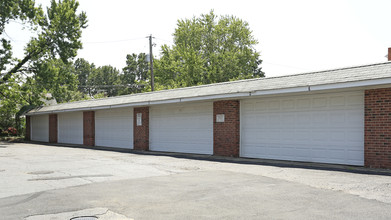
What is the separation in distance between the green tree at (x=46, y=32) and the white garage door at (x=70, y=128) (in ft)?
26.9

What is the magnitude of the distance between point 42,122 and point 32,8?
10.3 m

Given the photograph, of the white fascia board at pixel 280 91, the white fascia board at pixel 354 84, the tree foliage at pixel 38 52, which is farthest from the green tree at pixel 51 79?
the white fascia board at pixel 354 84

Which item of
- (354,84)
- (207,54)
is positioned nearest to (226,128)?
(354,84)

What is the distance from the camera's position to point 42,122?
3050 centimetres

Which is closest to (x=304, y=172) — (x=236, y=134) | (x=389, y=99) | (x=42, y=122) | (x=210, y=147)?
(x=389, y=99)

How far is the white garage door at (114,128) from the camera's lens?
68.0 feet

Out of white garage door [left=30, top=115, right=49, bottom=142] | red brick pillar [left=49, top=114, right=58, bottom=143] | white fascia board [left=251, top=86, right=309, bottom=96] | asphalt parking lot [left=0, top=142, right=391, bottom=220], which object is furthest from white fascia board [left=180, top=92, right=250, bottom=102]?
white garage door [left=30, top=115, right=49, bottom=142]

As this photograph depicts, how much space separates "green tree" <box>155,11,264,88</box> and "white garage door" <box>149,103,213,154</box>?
2783 centimetres

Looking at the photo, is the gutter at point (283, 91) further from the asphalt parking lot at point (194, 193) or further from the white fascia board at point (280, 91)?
the asphalt parking lot at point (194, 193)

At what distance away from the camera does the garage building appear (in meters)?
10.7

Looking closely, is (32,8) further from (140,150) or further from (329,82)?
(329,82)

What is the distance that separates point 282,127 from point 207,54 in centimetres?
3875

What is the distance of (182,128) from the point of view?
56.8ft

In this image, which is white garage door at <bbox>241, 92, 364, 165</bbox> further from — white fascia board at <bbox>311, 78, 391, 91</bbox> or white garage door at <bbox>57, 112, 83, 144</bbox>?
white garage door at <bbox>57, 112, 83, 144</bbox>
